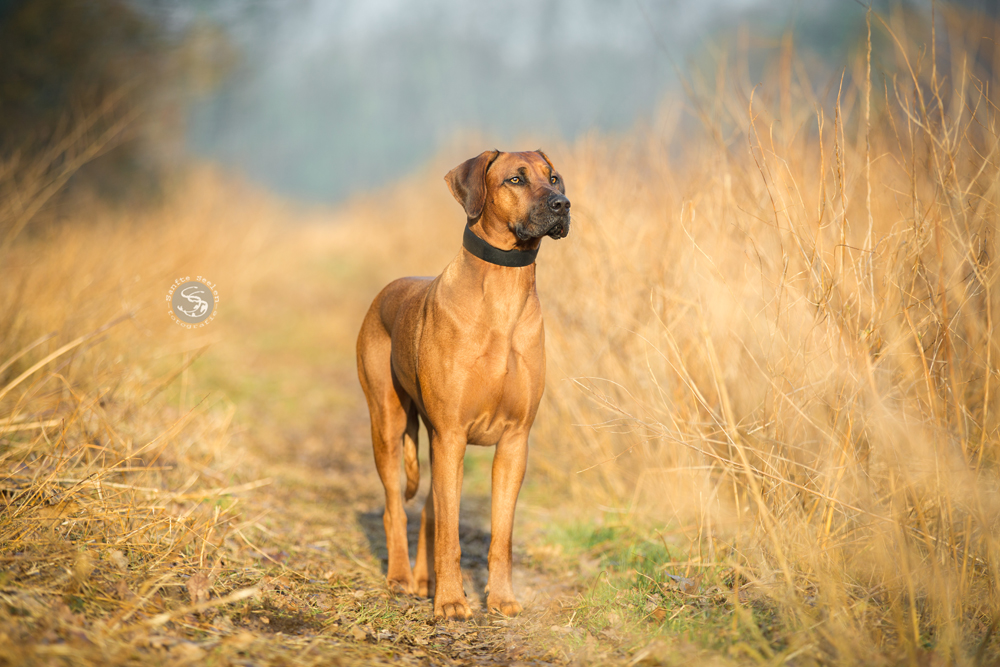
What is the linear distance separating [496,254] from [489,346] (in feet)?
1.30

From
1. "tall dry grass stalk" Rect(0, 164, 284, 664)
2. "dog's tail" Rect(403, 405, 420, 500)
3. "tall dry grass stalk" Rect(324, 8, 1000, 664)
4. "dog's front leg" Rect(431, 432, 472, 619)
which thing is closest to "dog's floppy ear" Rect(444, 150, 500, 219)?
"tall dry grass stalk" Rect(324, 8, 1000, 664)

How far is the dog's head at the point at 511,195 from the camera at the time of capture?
2885 millimetres

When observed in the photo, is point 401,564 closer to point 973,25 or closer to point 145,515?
point 145,515

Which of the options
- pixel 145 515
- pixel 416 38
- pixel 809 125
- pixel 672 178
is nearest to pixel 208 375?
pixel 145 515

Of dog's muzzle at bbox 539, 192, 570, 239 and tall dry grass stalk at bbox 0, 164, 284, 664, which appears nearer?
tall dry grass stalk at bbox 0, 164, 284, 664

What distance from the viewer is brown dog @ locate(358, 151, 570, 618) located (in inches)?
116

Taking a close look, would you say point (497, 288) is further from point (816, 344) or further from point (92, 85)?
point (92, 85)

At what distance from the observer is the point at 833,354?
289 centimetres

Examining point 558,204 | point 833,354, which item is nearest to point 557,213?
point 558,204

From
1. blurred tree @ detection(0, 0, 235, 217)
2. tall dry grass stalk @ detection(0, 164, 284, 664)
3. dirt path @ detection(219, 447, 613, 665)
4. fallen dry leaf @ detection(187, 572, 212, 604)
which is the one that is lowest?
dirt path @ detection(219, 447, 613, 665)

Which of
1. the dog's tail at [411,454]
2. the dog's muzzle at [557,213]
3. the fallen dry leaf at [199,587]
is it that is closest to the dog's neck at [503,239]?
the dog's muzzle at [557,213]

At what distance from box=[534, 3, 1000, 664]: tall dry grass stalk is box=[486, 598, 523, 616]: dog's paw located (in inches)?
35.2

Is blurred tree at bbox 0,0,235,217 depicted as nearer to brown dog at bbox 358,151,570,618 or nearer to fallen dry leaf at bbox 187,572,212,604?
brown dog at bbox 358,151,570,618

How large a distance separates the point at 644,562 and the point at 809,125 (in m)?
2.88
